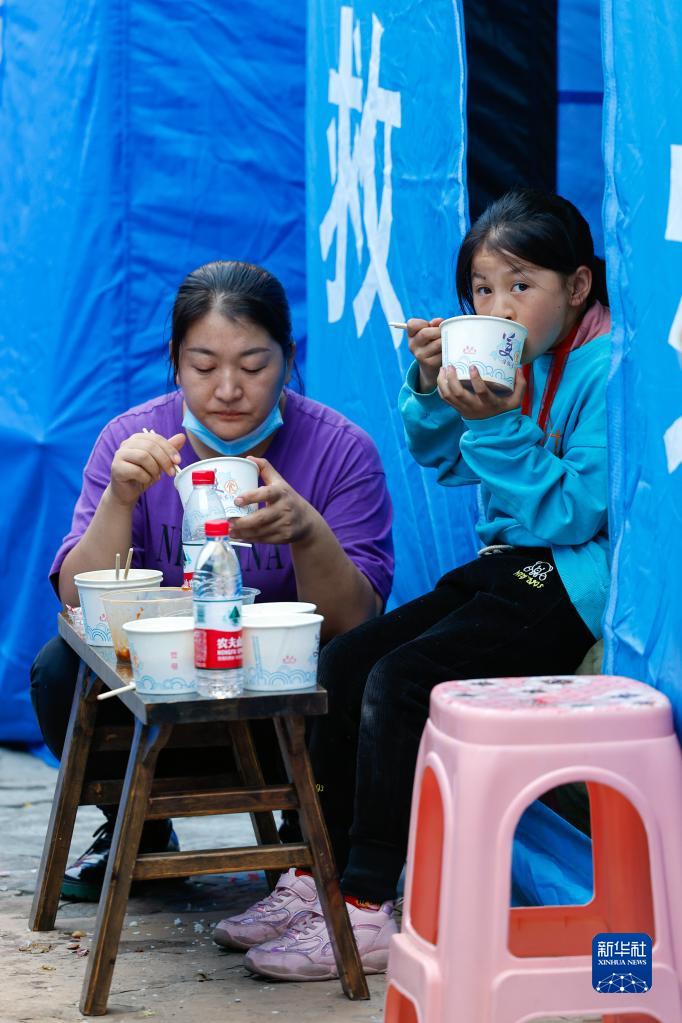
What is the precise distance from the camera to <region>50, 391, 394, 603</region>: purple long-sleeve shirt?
10.4ft

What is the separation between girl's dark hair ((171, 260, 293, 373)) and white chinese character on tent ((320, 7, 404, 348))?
0.75 m

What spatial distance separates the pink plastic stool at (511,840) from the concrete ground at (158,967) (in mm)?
94

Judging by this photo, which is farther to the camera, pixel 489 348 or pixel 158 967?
pixel 158 967

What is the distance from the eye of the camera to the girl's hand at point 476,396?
101 inches

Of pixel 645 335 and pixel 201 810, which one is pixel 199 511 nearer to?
pixel 201 810

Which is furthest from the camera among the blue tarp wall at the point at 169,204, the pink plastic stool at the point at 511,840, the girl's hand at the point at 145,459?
the blue tarp wall at the point at 169,204

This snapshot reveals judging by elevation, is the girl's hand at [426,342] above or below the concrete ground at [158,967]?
above

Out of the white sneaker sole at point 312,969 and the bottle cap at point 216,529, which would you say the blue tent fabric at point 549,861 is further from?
the bottle cap at point 216,529

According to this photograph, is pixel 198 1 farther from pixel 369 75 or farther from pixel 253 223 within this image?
pixel 369 75

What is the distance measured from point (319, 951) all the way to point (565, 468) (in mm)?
1025

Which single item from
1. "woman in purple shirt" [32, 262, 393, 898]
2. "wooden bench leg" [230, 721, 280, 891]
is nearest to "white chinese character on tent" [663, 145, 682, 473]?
"woman in purple shirt" [32, 262, 393, 898]

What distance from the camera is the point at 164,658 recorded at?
2285 millimetres

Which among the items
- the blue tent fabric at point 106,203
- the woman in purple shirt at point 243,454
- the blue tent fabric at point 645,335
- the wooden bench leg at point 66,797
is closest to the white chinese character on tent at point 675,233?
the blue tent fabric at point 645,335

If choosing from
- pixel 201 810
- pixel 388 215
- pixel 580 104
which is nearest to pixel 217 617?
pixel 201 810
